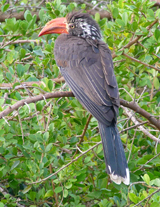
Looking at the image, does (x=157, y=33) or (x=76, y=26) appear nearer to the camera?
(x=157, y=33)

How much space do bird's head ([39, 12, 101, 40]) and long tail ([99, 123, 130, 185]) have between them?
→ 155 cm

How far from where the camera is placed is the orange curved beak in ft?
13.8

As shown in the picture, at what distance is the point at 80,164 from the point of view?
309cm

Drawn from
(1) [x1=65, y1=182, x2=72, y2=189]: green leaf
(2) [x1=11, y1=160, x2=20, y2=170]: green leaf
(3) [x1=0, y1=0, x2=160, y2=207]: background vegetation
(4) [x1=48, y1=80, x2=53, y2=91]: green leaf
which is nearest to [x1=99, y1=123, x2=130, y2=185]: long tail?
(3) [x1=0, y1=0, x2=160, y2=207]: background vegetation

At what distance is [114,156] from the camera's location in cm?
314

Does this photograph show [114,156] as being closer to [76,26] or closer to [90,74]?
[90,74]

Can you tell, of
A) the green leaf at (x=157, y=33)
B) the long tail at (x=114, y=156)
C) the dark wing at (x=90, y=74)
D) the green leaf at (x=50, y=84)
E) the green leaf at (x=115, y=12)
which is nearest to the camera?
the long tail at (x=114, y=156)

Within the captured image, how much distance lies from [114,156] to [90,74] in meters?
1.04

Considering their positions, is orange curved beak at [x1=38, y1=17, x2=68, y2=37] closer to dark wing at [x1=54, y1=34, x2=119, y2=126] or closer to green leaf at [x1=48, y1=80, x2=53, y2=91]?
dark wing at [x1=54, y1=34, x2=119, y2=126]

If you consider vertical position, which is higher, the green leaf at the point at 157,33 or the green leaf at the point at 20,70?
the green leaf at the point at 157,33

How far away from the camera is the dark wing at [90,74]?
3.36 metres

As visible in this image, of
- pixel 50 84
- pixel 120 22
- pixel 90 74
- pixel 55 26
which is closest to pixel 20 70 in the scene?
pixel 50 84

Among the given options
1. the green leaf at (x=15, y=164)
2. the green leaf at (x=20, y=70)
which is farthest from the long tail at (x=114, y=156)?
the green leaf at (x=20, y=70)

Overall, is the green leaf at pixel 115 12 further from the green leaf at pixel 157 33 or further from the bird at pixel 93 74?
the green leaf at pixel 157 33
